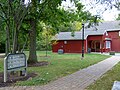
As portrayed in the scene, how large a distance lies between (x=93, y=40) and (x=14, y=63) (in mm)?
32634

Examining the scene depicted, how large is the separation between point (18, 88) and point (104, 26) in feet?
130

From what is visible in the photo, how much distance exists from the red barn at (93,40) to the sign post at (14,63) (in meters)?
28.5

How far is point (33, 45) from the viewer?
18812 mm

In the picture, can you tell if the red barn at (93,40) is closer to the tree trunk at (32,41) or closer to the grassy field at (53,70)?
the tree trunk at (32,41)

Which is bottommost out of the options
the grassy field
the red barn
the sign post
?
the grassy field

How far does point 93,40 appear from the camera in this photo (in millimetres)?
41969

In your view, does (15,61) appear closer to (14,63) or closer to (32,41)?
(14,63)

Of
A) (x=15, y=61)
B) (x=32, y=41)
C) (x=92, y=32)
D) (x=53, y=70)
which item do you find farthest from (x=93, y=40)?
(x=15, y=61)

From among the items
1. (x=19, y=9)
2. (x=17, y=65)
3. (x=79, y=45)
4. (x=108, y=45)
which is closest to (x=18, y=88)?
(x=17, y=65)

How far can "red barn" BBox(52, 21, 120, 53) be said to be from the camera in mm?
40406

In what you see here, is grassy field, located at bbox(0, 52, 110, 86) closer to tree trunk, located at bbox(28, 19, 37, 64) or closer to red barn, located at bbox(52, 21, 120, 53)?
tree trunk, located at bbox(28, 19, 37, 64)

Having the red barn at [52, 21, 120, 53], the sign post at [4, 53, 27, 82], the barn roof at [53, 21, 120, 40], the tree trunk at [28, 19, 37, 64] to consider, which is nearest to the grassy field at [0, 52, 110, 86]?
the sign post at [4, 53, 27, 82]

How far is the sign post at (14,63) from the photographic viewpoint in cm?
984

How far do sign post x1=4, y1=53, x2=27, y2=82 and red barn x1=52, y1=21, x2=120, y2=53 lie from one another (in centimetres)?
2848
